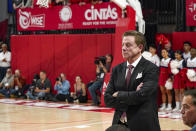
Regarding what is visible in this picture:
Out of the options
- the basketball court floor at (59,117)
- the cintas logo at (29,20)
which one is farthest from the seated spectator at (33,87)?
the cintas logo at (29,20)

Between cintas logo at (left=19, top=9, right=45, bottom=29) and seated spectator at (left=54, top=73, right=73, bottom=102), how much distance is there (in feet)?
11.2

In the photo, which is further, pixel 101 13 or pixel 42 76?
pixel 42 76

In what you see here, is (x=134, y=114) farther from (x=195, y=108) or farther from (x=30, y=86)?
(x=30, y=86)

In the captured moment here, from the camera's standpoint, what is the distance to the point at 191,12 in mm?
14516

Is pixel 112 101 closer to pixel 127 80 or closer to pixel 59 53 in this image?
pixel 127 80

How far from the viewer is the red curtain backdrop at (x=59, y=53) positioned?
17.0 m

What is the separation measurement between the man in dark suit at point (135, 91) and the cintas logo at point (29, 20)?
14.9 meters

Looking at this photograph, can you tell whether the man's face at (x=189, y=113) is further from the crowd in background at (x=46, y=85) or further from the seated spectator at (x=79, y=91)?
the seated spectator at (x=79, y=91)

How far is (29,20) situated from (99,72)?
18.5 ft

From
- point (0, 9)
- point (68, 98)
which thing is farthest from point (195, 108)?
point (0, 9)

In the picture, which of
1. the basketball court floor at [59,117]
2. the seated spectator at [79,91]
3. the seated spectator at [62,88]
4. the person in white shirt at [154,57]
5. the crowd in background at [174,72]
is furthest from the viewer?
the seated spectator at [62,88]

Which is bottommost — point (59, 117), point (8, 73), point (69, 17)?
point (59, 117)

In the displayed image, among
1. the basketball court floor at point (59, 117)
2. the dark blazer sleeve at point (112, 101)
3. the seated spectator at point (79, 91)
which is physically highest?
the dark blazer sleeve at point (112, 101)

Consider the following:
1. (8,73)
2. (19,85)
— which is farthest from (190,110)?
(8,73)
